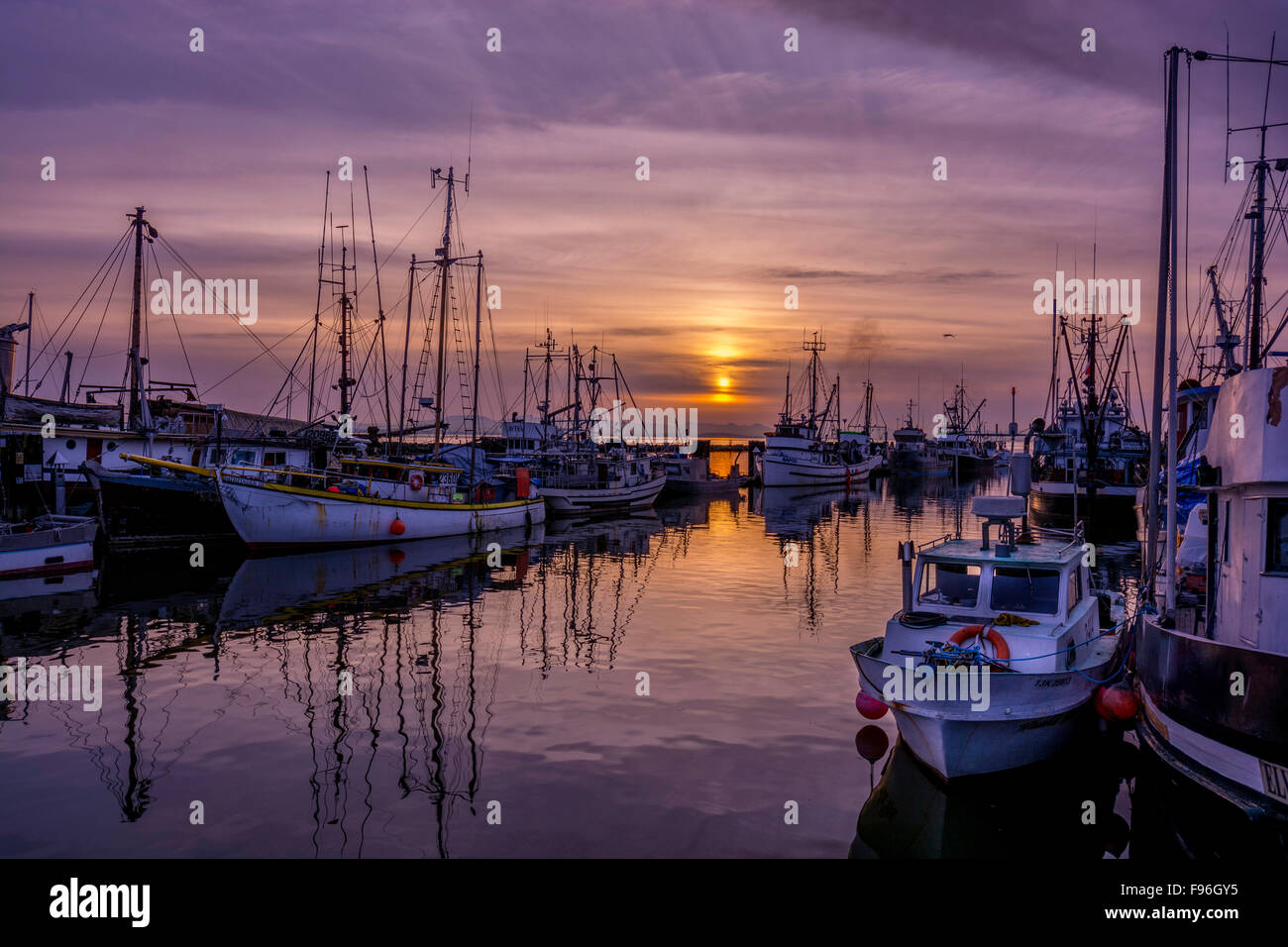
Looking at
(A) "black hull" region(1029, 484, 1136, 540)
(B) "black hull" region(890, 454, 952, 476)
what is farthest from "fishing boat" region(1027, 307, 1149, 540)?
(B) "black hull" region(890, 454, 952, 476)

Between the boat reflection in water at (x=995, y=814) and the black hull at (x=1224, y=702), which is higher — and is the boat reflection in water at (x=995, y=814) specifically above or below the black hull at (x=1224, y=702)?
below

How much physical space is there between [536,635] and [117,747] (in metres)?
10.4

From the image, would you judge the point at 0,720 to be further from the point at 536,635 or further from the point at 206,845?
the point at 536,635

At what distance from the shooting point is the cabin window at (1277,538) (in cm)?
1108

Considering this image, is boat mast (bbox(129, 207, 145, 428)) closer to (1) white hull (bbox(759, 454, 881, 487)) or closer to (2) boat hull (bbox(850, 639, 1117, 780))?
(2) boat hull (bbox(850, 639, 1117, 780))

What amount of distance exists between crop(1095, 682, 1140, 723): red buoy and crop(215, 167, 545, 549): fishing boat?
1279 inches

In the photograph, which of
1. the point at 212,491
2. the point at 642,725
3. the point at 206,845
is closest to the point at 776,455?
the point at 212,491

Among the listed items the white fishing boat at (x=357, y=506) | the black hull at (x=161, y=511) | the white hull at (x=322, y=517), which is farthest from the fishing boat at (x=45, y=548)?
the white fishing boat at (x=357, y=506)

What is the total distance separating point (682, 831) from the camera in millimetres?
10914

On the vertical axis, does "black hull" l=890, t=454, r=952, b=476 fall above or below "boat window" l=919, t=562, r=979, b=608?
below

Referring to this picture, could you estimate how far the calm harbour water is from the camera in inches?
429

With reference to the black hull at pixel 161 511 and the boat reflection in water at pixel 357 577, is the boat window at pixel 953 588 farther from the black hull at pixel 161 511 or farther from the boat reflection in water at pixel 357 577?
the black hull at pixel 161 511

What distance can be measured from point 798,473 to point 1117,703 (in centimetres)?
8213

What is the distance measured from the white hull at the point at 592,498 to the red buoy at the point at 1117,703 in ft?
160
